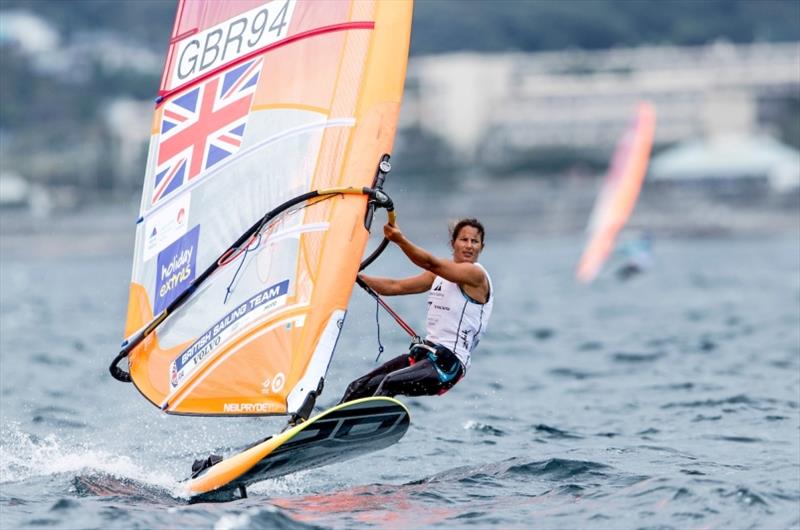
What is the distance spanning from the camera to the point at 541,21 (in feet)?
442

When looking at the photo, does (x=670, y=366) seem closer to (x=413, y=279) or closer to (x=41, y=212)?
(x=413, y=279)

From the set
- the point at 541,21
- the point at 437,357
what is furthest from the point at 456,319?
the point at 541,21

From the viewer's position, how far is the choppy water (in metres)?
7.01

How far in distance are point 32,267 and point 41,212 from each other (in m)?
20.0

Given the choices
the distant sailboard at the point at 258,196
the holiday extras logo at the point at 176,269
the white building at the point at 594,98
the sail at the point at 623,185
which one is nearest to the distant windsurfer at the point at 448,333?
the distant sailboard at the point at 258,196

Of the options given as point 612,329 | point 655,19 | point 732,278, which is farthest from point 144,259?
point 655,19

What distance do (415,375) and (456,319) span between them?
365mm

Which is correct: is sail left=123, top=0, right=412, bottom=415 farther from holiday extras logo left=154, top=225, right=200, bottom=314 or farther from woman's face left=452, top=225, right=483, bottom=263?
woman's face left=452, top=225, right=483, bottom=263

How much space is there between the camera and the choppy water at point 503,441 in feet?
23.0

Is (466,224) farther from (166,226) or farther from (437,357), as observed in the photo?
(166,226)

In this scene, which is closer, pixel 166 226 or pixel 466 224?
pixel 466 224

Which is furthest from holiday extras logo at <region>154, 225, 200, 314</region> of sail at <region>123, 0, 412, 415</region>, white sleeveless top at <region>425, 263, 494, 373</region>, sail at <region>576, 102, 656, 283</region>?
sail at <region>576, 102, 656, 283</region>

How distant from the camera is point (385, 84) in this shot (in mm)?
7645

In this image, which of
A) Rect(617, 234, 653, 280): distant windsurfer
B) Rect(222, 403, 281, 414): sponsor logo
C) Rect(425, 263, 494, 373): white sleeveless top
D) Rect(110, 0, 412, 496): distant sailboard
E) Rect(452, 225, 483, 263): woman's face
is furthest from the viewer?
Rect(617, 234, 653, 280): distant windsurfer
